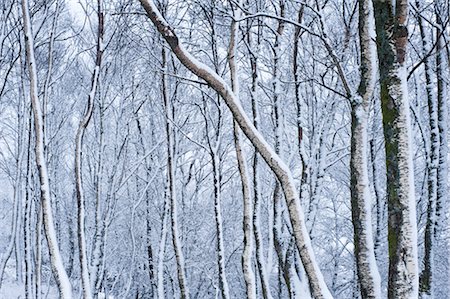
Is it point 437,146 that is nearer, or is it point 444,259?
point 437,146

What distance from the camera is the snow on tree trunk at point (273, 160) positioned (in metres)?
3.98

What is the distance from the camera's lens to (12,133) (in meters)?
16.7

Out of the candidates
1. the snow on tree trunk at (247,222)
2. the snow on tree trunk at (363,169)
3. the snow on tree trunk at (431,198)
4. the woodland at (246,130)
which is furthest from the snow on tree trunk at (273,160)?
the snow on tree trunk at (431,198)

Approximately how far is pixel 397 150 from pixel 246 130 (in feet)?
4.32

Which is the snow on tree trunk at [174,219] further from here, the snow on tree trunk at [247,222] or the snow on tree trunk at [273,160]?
the snow on tree trunk at [273,160]

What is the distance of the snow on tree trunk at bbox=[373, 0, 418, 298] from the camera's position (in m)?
3.33

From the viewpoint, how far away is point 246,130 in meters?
4.29

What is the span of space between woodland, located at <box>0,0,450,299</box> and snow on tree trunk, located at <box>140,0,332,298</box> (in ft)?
0.04

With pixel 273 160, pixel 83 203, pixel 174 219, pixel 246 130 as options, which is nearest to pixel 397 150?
pixel 273 160

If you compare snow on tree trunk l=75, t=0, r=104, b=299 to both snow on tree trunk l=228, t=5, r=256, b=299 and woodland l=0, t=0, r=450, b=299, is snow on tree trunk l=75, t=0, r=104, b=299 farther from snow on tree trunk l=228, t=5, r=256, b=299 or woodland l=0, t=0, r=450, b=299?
snow on tree trunk l=228, t=5, r=256, b=299

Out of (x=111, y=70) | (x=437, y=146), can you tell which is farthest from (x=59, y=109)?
(x=437, y=146)

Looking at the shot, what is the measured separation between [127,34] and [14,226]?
15.0 feet

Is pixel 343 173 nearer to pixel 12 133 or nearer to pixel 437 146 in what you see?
pixel 437 146

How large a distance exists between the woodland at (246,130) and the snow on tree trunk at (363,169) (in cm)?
1
